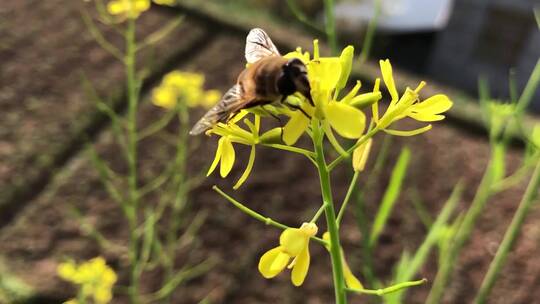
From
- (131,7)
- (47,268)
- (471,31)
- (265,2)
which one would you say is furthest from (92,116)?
(471,31)

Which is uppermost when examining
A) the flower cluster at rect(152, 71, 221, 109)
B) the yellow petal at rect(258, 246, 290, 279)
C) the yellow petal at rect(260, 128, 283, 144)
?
the yellow petal at rect(260, 128, 283, 144)

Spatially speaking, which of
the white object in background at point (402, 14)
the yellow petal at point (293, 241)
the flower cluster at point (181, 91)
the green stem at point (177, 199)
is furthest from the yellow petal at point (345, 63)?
the white object in background at point (402, 14)

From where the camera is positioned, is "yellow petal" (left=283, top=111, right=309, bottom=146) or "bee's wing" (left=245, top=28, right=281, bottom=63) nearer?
"yellow petal" (left=283, top=111, right=309, bottom=146)

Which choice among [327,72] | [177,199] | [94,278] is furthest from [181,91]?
[327,72]

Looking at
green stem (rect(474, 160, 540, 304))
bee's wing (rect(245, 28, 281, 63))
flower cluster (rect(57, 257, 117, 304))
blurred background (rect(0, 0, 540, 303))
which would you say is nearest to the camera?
bee's wing (rect(245, 28, 281, 63))

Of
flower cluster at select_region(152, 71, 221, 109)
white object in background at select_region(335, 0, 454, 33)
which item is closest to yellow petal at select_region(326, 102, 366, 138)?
flower cluster at select_region(152, 71, 221, 109)

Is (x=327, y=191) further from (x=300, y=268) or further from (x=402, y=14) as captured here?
(x=402, y=14)

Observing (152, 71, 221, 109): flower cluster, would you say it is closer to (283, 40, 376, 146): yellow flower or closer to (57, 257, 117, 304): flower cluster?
(57, 257, 117, 304): flower cluster
